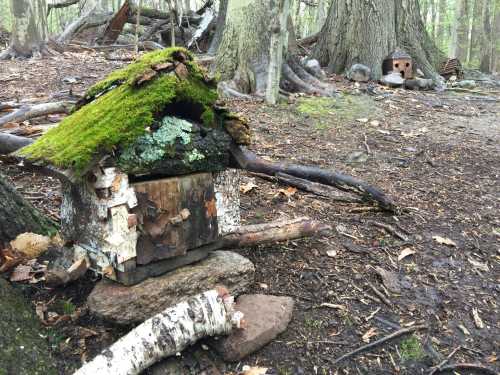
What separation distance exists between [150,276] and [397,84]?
880 cm

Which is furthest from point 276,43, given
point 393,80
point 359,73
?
point 393,80

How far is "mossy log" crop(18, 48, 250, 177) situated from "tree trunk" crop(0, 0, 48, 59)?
9.70 metres

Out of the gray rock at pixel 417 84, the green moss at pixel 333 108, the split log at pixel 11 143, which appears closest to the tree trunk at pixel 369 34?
the gray rock at pixel 417 84

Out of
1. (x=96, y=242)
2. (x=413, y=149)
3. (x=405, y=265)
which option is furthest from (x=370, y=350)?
(x=413, y=149)

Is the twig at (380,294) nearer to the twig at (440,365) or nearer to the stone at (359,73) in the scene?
the twig at (440,365)

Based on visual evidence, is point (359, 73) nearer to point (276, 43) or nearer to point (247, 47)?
point (247, 47)

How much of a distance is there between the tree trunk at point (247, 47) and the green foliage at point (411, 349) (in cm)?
587

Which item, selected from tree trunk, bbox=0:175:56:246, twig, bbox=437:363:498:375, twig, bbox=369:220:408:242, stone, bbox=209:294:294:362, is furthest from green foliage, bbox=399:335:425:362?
tree trunk, bbox=0:175:56:246

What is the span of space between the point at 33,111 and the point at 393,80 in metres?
7.55

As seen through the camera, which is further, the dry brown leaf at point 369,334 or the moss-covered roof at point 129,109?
the dry brown leaf at point 369,334

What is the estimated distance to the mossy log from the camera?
240 cm

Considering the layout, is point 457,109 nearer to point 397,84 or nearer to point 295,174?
point 397,84

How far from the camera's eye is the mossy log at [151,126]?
7.87 ft

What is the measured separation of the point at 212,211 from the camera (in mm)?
2812
